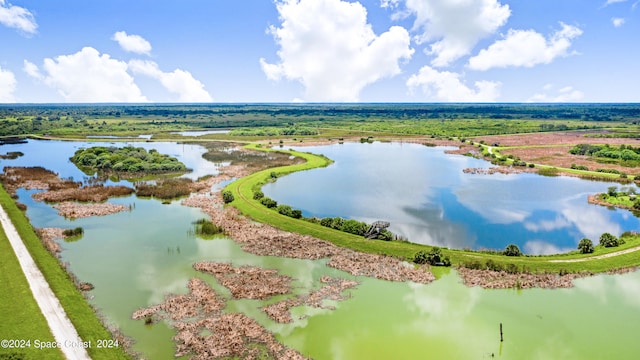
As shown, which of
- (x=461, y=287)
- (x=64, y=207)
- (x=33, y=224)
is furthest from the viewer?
(x=64, y=207)

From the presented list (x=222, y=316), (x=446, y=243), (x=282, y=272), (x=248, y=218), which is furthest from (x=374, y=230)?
(x=222, y=316)

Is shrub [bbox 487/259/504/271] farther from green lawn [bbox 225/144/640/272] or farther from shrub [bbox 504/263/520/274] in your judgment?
green lawn [bbox 225/144/640/272]

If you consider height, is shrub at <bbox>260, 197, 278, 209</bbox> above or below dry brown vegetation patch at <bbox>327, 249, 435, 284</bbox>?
above

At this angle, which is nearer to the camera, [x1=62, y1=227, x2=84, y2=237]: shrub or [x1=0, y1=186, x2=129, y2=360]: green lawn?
[x1=0, y1=186, x2=129, y2=360]: green lawn

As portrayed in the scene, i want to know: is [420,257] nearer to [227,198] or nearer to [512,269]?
[512,269]

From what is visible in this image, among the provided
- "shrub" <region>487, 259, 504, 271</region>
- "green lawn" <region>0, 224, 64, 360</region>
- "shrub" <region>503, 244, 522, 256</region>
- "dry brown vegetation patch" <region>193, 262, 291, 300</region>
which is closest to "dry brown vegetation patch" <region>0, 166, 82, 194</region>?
"green lawn" <region>0, 224, 64, 360</region>

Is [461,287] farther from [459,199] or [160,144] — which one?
[160,144]

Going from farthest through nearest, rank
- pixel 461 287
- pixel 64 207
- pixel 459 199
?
pixel 459 199 < pixel 64 207 < pixel 461 287

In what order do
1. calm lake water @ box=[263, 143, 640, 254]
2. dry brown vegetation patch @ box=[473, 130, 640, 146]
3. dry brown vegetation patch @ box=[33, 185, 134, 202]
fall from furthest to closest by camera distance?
dry brown vegetation patch @ box=[473, 130, 640, 146]
dry brown vegetation patch @ box=[33, 185, 134, 202]
calm lake water @ box=[263, 143, 640, 254]
